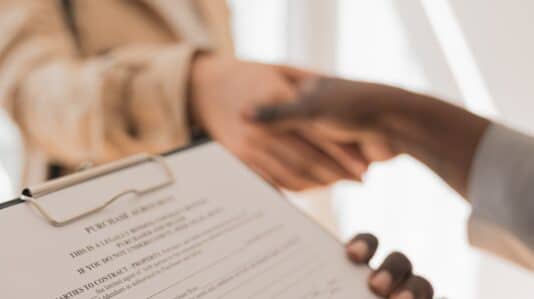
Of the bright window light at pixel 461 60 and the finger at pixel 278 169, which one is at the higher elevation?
the bright window light at pixel 461 60

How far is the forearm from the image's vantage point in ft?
1.09

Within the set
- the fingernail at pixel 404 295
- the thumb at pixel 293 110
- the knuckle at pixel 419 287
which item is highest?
the thumb at pixel 293 110

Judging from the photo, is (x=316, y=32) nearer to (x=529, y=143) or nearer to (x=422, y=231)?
(x=422, y=231)

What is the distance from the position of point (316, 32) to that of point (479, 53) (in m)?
0.30

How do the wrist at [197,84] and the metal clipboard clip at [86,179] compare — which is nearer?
the metal clipboard clip at [86,179]

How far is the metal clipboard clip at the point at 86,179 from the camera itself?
254 mm

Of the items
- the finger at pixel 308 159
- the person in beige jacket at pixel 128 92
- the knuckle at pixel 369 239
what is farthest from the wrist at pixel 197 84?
the knuckle at pixel 369 239

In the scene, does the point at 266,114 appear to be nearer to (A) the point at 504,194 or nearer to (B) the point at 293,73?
(B) the point at 293,73

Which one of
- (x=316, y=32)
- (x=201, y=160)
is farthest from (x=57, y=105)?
(x=316, y=32)

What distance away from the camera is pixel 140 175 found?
30 cm

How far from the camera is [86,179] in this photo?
28cm

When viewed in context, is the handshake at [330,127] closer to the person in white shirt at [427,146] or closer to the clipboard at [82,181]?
the person in white shirt at [427,146]

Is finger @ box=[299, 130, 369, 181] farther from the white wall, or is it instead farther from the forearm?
the white wall

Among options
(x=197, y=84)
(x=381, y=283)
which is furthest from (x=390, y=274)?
(x=197, y=84)
